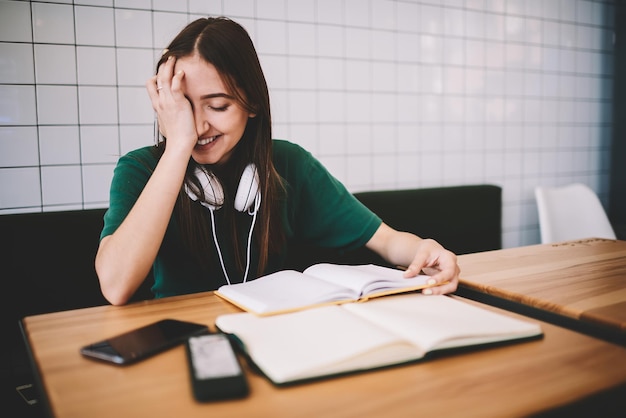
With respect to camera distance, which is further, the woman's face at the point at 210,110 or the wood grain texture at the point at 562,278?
the woman's face at the point at 210,110

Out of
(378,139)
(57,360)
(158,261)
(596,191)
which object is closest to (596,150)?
(596,191)

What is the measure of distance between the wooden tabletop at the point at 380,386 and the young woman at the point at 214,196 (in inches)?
12.2

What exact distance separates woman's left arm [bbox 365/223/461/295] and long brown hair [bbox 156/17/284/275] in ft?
0.94

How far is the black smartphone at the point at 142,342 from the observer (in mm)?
716

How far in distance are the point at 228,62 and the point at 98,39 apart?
1.01 metres

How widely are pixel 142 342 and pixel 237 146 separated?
79 centimetres

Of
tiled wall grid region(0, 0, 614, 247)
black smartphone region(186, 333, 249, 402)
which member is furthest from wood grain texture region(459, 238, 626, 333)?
tiled wall grid region(0, 0, 614, 247)

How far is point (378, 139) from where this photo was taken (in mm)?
2607

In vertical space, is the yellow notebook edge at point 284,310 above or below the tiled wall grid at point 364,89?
below

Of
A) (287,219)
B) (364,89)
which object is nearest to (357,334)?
(287,219)

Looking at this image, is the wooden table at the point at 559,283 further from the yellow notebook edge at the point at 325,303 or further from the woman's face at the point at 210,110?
the woman's face at the point at 210,110

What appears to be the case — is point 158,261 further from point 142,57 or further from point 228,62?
point 142,57

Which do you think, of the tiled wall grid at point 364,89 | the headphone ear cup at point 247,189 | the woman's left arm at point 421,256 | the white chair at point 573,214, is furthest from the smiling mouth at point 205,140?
the white chair at point 573,214

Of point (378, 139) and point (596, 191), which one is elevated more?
point (378, 139)
